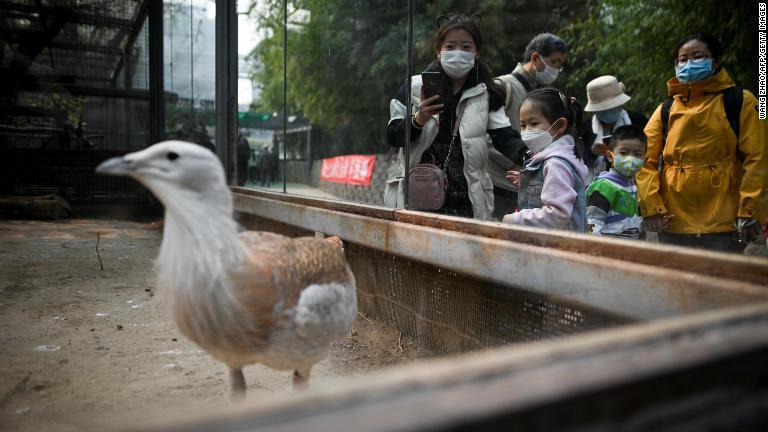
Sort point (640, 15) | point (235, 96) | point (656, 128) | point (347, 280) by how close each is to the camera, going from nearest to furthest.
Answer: point (347, 280) → point (656, 128) → point (640, 15) → point (235, 96)

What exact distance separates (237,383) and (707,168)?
2.49m

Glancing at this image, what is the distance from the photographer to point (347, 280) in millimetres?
1701

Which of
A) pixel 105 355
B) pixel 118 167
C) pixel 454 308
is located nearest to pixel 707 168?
Result: pixel 454 308

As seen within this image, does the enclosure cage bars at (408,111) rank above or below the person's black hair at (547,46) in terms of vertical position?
below

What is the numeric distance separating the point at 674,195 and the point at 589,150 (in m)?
0.86

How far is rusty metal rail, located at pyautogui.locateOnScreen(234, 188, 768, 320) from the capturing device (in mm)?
1298

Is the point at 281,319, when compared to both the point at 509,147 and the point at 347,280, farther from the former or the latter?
the point at 509,147

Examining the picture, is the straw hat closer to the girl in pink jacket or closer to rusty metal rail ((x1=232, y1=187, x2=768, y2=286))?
the girl in pink jacket

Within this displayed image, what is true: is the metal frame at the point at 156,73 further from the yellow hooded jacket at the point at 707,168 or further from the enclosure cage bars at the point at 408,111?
the yellow hooded jacket at the point at 707,168

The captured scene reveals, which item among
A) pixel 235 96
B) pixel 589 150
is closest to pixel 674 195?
pixel 589 150

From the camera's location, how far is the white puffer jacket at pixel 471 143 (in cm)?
291

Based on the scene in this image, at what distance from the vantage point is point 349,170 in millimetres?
4668

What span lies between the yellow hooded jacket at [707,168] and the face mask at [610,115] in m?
0.66

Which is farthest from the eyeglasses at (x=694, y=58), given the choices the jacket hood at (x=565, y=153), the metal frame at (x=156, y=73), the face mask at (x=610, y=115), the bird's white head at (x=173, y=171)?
the metal frame at (x=156, y=73)
